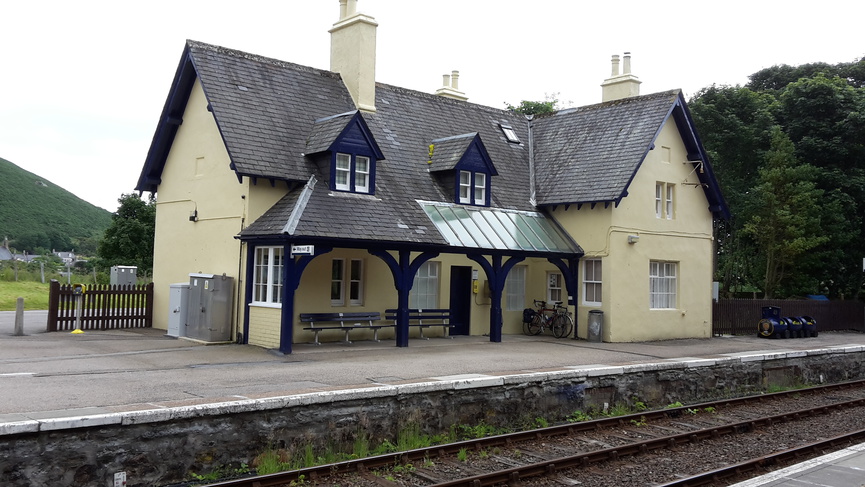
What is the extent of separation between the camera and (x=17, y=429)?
7.65 metres

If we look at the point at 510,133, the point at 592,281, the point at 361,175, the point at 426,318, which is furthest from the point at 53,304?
the point at 510,133

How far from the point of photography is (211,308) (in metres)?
17.4

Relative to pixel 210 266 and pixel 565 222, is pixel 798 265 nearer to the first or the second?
pixel 565 222

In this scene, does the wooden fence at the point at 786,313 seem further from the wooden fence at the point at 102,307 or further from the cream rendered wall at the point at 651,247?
the wooden fence at the point at 102,307

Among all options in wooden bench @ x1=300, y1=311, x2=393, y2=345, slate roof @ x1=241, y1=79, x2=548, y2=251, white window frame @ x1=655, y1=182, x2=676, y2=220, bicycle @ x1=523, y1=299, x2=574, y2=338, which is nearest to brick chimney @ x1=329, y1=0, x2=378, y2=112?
slate roof @ x1=241, y1=79, x2=548, y2=251

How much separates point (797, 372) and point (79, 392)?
54.4ft

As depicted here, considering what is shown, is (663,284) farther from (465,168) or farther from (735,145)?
(735,145)

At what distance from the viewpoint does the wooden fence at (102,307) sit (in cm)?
1880

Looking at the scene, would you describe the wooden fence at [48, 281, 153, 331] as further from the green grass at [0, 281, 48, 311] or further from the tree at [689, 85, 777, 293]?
the tree at [689, 85, 777, 293]

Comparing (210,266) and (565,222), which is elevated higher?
(565,222)

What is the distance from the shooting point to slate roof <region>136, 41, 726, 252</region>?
17.3 meters

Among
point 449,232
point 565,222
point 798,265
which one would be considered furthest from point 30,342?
point 798,265

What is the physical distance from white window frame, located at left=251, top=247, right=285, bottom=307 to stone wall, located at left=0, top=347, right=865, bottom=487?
6207 mm

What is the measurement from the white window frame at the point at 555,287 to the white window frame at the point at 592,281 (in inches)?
37.2
